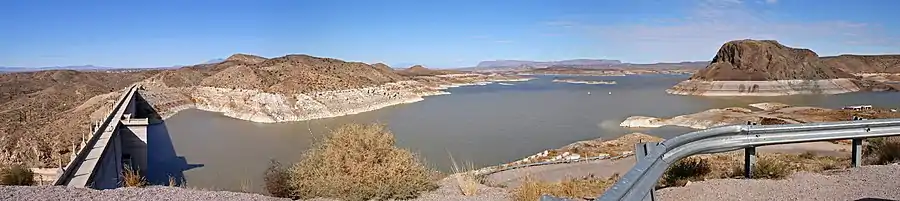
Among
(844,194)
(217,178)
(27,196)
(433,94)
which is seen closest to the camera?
(844,194)

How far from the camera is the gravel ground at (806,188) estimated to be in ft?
15.1

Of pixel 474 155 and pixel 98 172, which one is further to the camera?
pixel 474 155

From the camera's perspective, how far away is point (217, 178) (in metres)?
22.2

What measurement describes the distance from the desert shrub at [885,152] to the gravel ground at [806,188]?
1.34 metres

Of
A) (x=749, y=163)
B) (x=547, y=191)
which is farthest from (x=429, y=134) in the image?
(x=547, y=191)

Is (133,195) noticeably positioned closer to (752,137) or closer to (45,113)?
(752,137)

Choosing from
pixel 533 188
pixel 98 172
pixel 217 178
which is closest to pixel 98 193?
pixel 533 188

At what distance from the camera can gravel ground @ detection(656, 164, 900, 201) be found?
461 cm

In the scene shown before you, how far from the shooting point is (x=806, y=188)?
4.91 m

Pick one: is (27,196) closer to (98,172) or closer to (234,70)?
(98,172)

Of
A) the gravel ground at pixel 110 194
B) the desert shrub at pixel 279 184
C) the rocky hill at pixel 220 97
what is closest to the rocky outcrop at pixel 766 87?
the rocky hill at pixel 220 97

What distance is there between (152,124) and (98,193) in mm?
47501

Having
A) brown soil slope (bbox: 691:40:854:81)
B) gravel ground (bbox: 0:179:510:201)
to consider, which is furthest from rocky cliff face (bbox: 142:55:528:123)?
gravel ground (bbox: 0:179:510:201)

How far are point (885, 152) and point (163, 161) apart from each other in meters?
27.9
